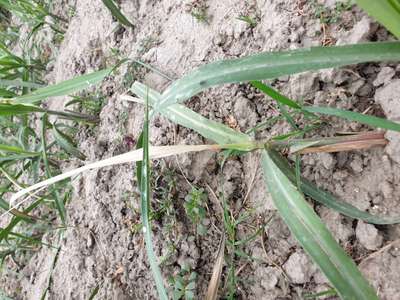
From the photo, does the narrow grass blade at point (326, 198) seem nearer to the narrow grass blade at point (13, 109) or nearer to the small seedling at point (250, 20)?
the small seedling at point (250, 20)

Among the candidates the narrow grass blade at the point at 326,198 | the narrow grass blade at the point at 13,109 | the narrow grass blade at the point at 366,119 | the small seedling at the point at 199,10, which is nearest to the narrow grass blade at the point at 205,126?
the narrow grass blade at the point at 326,198

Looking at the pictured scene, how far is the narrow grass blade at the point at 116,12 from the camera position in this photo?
1317 millimetres

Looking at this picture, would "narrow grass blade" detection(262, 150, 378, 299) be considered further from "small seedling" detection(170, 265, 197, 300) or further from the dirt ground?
"small seedling" detection(170, 265, 197, 300)

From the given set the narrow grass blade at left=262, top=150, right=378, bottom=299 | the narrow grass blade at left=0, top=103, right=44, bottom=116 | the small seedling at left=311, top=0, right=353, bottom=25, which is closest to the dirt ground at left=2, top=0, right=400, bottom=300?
the small seedling at left=311, top=0, right=353, bottom=25

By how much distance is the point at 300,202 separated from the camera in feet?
2.59

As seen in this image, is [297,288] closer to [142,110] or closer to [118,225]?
[118,225]

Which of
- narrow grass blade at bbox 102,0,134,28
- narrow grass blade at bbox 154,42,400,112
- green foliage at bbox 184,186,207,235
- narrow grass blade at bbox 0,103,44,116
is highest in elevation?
narrow grass blade at bbox 102,0,134,28

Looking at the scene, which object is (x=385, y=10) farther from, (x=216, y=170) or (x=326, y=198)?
(x=216, y=170)

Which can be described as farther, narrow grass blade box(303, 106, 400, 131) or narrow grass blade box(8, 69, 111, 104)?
→ narrow grass blade box(8, 69, 111, 104)

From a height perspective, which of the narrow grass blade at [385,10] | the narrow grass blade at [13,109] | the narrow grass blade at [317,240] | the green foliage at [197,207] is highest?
the narrow grass blade at [13,109]

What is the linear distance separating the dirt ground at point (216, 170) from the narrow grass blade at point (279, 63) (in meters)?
0.15

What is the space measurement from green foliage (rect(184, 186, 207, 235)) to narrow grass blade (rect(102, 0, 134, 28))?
68 centimetres

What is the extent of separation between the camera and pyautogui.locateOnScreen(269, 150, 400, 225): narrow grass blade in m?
0.79

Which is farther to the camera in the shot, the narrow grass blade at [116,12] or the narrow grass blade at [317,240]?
the narrow grass blade at [116,12]
